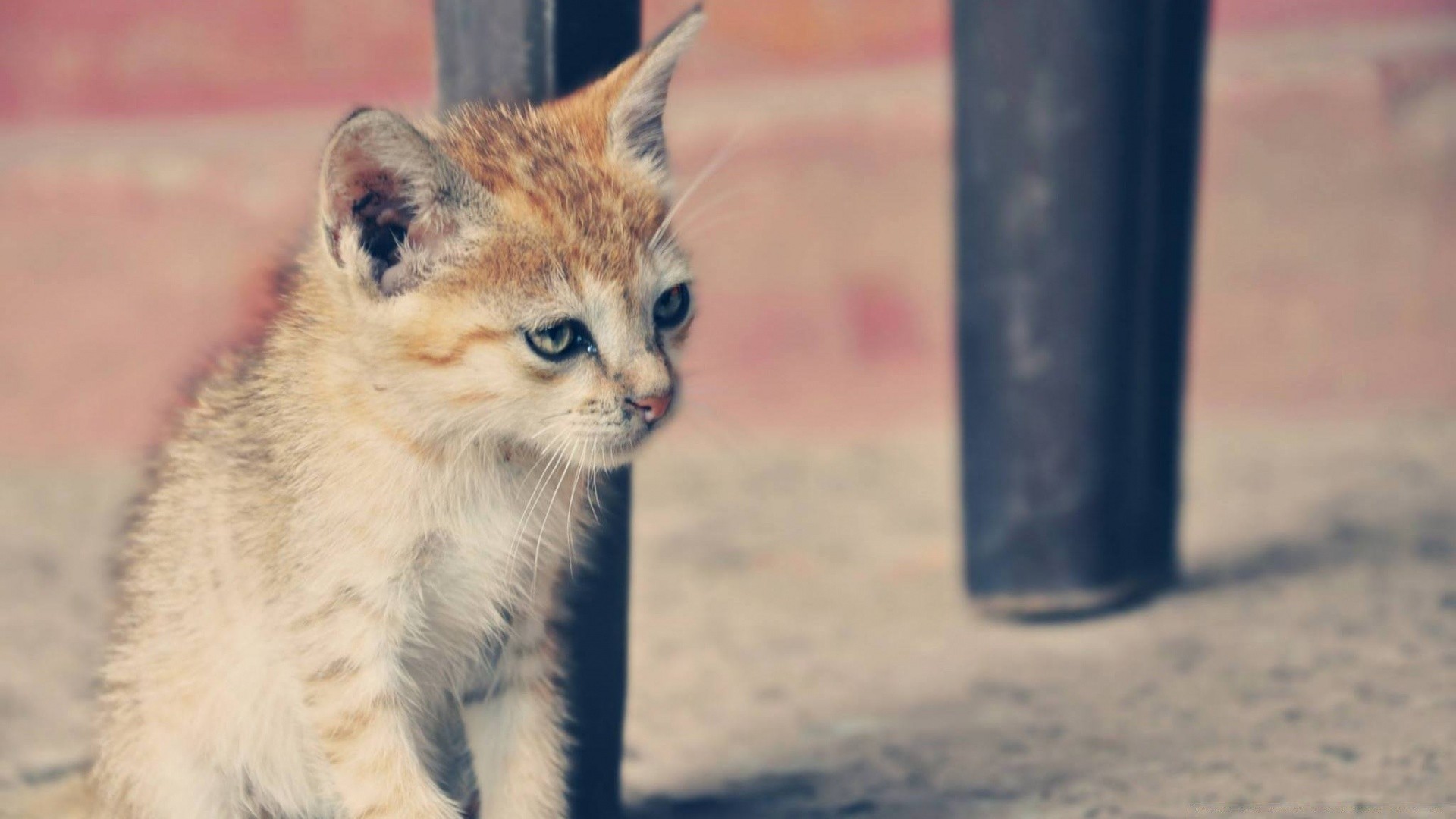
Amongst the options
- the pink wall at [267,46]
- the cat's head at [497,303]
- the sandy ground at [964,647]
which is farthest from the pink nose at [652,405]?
the pink wall at [267,46]

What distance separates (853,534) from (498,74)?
5.86 ft

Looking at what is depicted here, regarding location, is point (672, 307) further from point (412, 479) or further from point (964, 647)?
point (964, 647)

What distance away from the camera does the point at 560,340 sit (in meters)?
Answer: 1.90

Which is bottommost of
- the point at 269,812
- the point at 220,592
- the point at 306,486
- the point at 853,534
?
the point at 853,534

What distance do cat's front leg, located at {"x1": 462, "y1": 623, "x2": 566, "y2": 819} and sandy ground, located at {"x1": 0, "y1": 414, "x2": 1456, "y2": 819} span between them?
13.0 inches

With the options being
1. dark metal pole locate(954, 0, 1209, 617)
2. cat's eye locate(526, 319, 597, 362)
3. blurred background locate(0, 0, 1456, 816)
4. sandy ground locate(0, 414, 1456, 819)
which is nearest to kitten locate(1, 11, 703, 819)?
cat's eye locate(526, 319, 597, 362)

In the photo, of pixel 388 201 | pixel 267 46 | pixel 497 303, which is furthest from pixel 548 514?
pixel 267 46

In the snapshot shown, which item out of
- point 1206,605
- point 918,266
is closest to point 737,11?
point 918,266

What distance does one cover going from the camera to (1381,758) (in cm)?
227

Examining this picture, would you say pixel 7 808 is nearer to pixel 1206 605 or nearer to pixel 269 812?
pixel 269 812

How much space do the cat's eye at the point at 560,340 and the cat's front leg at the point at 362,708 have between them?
13.7 inches

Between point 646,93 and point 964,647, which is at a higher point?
point 646,93

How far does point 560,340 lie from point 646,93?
388 millimetres

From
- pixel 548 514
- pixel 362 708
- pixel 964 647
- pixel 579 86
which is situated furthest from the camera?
pixel 964 647
